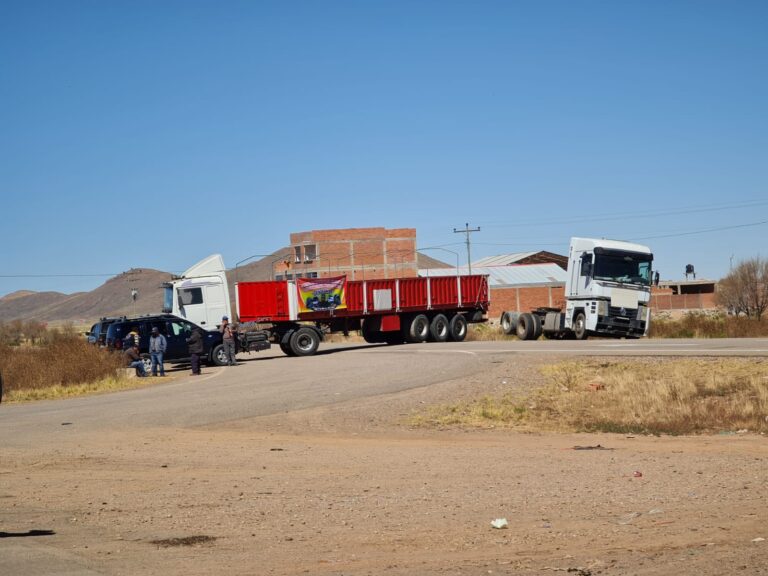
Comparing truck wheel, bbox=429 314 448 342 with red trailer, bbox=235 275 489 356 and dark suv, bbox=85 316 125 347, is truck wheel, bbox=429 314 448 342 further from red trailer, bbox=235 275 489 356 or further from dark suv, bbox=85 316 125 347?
dark suv, bbox=85 316 125 347

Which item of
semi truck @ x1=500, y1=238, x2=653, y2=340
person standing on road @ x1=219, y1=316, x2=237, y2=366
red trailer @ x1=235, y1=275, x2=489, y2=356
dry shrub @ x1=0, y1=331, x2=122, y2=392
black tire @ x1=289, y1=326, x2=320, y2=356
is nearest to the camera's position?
dry shrub @ x1=0, y1=331, x2=122, y2=392

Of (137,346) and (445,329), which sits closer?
(137,346)

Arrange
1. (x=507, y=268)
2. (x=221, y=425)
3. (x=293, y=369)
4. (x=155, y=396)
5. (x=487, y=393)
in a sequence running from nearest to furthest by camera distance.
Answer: (x=221, y=425), (x=487, y=393), (x=155, y=396), (x=293, y=369), (x=507, y=268)

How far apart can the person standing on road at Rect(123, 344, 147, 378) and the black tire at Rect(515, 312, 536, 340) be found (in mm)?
17418

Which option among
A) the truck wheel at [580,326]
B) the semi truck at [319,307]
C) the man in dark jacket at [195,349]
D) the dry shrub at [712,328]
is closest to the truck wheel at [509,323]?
the semi truck at [319,307]

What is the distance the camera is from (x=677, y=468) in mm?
12633

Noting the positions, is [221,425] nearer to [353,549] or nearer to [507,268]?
[353,549]

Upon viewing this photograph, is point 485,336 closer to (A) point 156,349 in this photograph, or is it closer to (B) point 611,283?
(B) point 611,283

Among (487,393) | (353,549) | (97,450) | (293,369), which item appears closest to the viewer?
(353,549)

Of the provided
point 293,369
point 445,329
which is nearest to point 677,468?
point 293,369

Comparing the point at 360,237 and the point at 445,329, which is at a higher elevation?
the point at 360,237

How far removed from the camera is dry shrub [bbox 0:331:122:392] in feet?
99.1

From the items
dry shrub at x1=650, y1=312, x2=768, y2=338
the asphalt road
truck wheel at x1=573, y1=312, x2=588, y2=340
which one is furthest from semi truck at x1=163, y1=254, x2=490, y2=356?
dry shrub at x1=650, y1=312, x2=768, y2=338

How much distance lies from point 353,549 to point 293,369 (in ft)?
74.6
